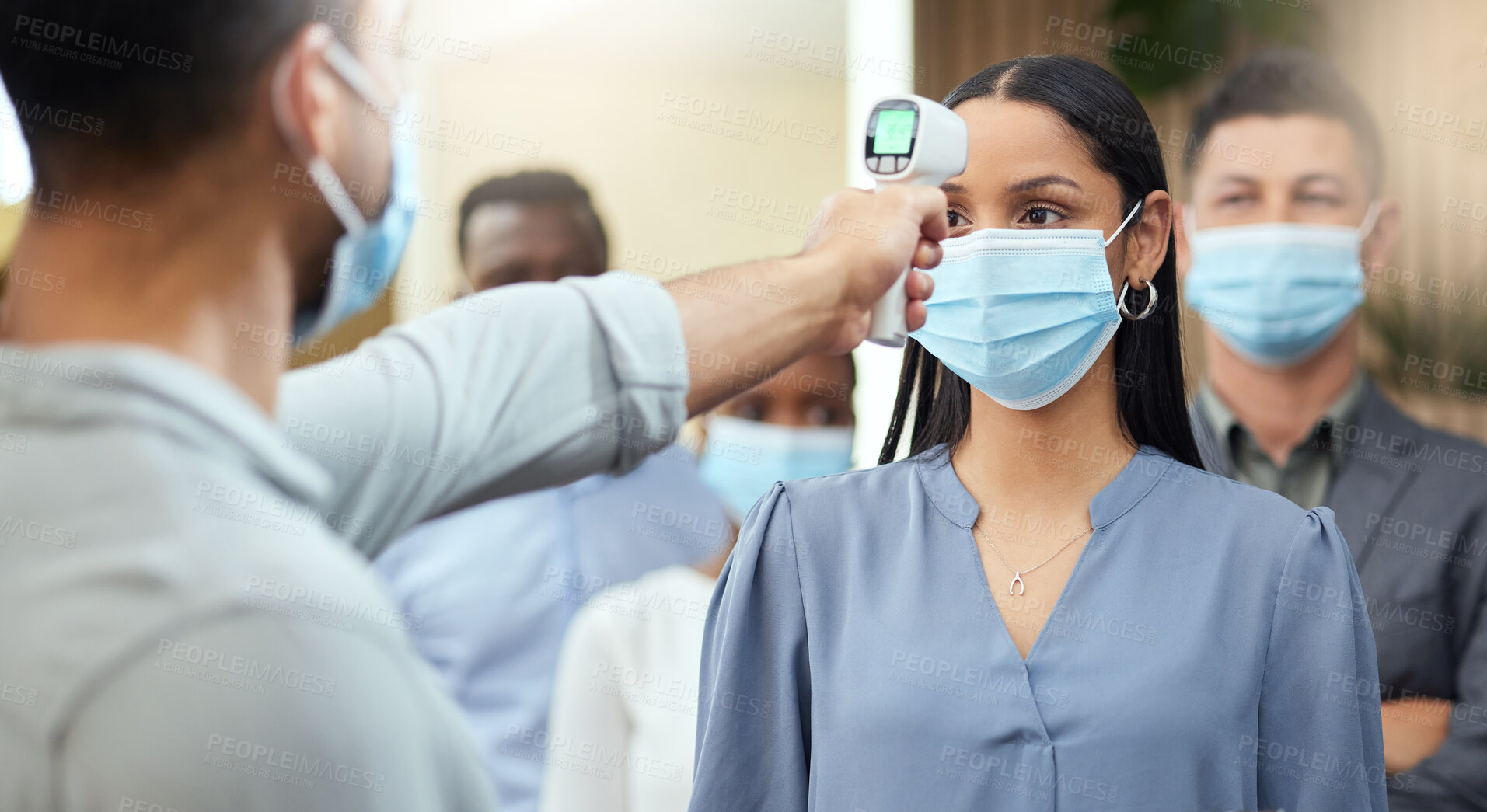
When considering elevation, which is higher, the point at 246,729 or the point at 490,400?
the point at 490,400

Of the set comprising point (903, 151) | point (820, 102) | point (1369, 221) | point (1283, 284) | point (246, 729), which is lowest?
point (246, 729)

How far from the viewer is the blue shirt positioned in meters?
2.01

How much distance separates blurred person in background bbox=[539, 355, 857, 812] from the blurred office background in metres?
0.97

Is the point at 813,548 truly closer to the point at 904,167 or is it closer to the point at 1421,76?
the point at 904,167

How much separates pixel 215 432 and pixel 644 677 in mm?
1290

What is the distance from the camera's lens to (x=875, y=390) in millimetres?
3416

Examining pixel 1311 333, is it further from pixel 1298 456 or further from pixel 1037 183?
pixel 1037 183

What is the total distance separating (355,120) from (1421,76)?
3.09 meters

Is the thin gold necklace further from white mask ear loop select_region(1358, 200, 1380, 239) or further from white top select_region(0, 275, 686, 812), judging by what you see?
white mask ear loop select_region(1358, 200, 1380, 239)

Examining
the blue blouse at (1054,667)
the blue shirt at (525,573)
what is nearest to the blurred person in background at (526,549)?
the blue shirt at (525,573)

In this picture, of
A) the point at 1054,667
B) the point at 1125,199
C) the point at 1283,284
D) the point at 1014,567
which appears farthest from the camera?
the point at 1283,284

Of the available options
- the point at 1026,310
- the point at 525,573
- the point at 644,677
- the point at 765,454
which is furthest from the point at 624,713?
the point at 1026,310

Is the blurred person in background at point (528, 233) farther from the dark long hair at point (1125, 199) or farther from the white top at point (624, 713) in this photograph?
the dark long hair at point (1125, 199)

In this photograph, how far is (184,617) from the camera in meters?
0.78
